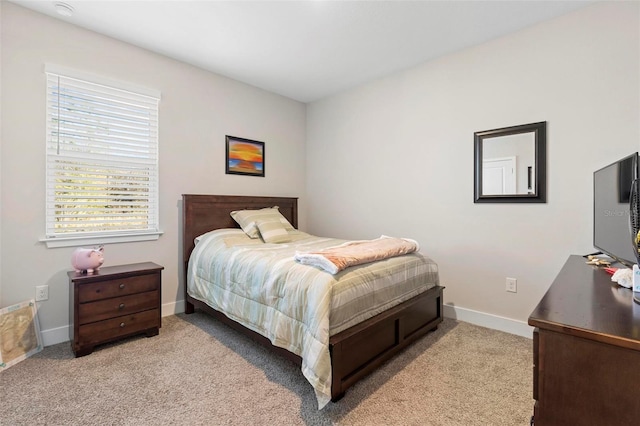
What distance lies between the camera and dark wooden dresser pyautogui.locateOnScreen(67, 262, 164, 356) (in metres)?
2.24

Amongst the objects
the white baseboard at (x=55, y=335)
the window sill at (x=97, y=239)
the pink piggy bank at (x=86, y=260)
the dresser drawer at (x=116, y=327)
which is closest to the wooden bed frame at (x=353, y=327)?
the window sill at (x=97, y=239)

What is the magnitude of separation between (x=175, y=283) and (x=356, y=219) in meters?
2.22

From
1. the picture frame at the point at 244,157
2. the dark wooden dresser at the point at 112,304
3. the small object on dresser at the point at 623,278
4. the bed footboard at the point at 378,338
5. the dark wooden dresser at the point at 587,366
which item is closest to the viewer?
the dark wooden dresser at the point at 587,366

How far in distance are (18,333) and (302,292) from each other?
7.15 feet

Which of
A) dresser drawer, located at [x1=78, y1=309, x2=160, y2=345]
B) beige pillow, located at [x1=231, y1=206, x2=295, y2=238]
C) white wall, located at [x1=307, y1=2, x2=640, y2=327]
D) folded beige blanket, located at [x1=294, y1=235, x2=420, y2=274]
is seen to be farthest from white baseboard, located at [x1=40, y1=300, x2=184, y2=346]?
white wall, located at [x1=307, y1=2, x2=640, y2=327]

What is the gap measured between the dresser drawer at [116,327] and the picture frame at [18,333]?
420 mm

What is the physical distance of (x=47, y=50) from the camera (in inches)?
96.3

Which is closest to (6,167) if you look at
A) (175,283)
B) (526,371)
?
(175,283)

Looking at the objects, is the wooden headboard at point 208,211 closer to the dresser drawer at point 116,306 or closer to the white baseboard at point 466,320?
the white baseboard at point 466,320

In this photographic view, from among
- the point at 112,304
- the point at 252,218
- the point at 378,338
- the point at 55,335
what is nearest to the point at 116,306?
the point at 112,304

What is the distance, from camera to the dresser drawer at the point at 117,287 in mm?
2260

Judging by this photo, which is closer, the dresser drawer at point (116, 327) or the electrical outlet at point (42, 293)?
the dresser drawer at point (116, 327)

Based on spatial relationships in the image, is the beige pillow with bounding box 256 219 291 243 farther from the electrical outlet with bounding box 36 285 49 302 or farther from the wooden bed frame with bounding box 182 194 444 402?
the electrical outlet with bounding box 36 285 49 302

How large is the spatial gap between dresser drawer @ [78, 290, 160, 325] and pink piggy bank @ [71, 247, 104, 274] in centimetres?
28
